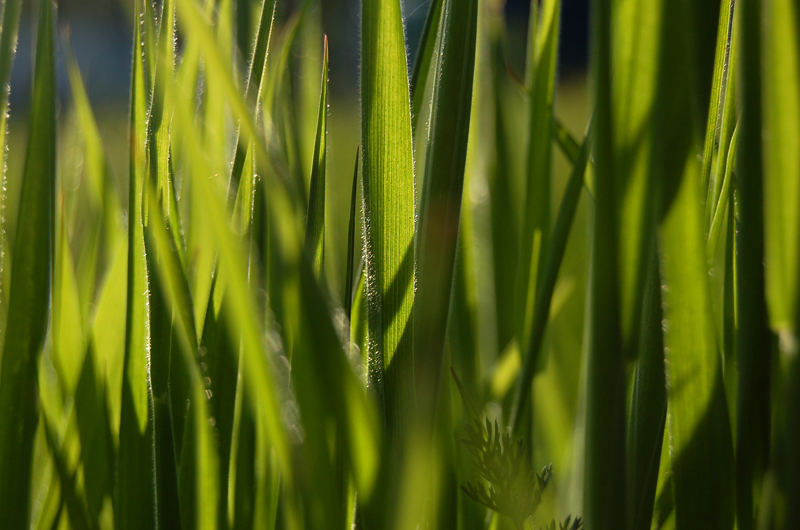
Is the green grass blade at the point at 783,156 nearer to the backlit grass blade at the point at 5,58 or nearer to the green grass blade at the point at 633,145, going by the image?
the green grass blade at the point at 633,145

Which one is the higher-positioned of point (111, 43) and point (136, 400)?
point (111, 43)

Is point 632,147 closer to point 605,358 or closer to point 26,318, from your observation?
point 605,358

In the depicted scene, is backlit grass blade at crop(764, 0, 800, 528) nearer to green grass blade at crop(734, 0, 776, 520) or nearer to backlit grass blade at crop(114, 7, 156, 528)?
green grass blade at crop(734, 0, 776, 520)

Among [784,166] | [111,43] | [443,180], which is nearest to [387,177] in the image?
[443,180]

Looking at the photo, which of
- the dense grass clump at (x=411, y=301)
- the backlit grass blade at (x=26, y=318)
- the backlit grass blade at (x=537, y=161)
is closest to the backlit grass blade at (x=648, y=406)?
Answer: the dense grass clump at (x=411, y=301)

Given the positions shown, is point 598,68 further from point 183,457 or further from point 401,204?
point 183,457

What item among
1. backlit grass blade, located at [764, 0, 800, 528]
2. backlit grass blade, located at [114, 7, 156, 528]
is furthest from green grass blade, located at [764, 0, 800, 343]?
backlit grass blade, located at [114, 7, 156, 528]

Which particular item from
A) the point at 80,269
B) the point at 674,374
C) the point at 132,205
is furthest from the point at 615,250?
the point at 80,269
